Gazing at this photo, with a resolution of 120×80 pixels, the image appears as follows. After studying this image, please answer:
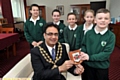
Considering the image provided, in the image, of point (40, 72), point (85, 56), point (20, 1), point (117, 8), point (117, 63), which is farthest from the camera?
point (20, 1)

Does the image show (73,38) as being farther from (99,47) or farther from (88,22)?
(99,47)

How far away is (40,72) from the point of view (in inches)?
44.8

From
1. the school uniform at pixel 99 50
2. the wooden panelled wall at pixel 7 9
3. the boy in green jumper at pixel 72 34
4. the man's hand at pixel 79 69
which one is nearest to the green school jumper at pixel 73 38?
the boy in green jumper at pixel 72 34

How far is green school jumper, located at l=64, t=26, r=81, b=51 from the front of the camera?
6.25 ft

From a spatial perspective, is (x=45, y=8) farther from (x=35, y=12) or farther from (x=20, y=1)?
(x=35, y=12)

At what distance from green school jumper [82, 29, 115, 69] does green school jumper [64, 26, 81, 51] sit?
1.60 feet

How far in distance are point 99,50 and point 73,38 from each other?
71cm

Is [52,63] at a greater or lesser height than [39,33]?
lesser

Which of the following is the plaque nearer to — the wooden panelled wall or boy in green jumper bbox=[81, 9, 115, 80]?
boy in green jumper bbox=[81, 9, 115, 80]

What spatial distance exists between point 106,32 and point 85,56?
36cm

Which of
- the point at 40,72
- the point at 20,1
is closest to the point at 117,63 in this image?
the point at 40,72

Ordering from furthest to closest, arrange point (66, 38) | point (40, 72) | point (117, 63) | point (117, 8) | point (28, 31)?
point (117, 8) → point (117, 63) → point (28, 31) → point (66, 38) → point (40, 72)

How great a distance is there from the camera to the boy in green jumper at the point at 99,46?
50.1 inches

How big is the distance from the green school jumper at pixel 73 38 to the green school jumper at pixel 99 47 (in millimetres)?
487
